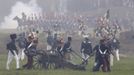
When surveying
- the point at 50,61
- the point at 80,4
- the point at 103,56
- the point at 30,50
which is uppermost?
the point at 80,4

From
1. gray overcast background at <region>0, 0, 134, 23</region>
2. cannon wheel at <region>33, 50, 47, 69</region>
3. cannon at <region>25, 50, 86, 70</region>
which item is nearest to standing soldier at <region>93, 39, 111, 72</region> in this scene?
cannon at <region>25, 50, 86, 70</region>

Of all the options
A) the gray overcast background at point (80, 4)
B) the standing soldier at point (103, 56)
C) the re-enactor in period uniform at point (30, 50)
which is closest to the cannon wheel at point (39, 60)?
the re-enactor in period uniform at point (30, 50)

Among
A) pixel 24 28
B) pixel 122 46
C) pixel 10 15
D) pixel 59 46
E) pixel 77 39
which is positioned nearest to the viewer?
pixel 59 46

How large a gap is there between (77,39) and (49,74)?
117 ft

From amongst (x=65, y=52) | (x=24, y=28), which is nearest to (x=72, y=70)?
(x=65, y=52)

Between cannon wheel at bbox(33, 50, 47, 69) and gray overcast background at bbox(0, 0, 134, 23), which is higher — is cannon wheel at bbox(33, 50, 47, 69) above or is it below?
below

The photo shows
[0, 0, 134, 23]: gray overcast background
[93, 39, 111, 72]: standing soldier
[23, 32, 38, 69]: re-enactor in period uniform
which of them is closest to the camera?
[93, 39, 111, 72]: standing soldier

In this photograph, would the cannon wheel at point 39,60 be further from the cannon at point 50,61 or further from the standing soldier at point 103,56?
the standing soldier at point 103,56

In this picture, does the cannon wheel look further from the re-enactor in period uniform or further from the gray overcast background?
the gray overcast background

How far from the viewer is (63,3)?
5113 inches

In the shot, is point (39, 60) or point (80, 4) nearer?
point (39, 60)

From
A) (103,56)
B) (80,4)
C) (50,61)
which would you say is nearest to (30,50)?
(50,61)

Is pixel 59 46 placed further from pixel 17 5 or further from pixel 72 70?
pixel 17 5

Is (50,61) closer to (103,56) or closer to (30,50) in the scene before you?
(30,50)
